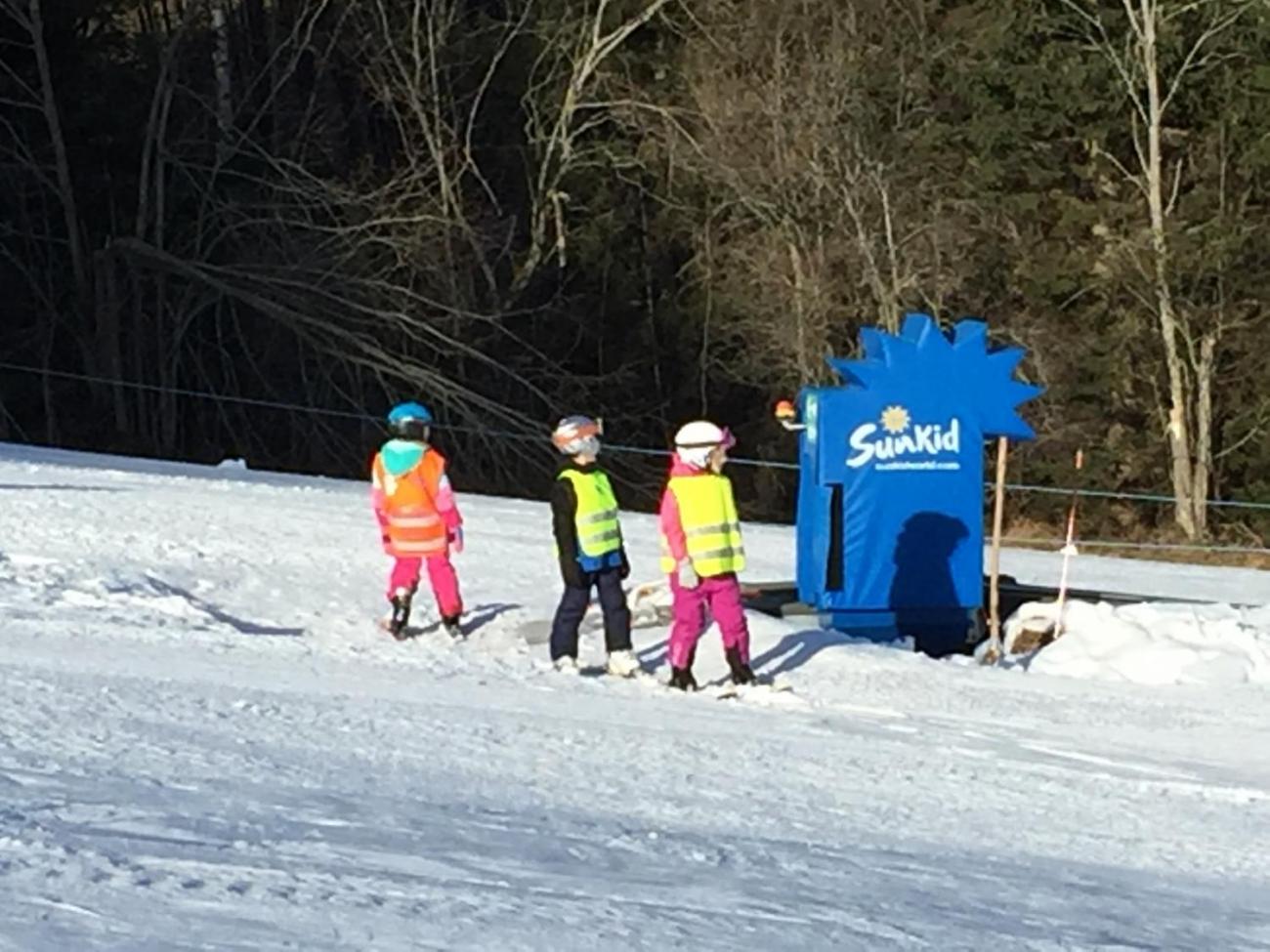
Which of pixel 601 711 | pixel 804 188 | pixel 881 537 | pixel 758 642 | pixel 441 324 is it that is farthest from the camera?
pixel 804 188

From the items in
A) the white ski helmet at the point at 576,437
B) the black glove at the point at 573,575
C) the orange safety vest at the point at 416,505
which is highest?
the white ski helmet at the point at 576,437

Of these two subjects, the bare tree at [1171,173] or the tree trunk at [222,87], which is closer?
the bare tree at [1171,173]

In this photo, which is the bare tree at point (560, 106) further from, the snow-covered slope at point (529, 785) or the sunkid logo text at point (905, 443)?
the snow-covered slope at point (529, 785)

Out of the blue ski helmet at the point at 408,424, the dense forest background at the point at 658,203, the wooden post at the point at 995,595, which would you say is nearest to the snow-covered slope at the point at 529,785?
the blue ski helmet at the point at 408,424

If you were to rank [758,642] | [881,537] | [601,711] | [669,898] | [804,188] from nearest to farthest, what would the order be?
1. [669,898]
2. [601,711]
3. [758,642]
4. [881,537]
5. [804,188]

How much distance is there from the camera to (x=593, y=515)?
12.4 metres

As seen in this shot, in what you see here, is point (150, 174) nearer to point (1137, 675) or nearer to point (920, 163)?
point (920, 163)

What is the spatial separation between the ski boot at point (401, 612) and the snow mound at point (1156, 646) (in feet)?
14.1

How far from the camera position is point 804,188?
127 ft

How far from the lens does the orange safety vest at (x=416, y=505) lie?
13188 mm

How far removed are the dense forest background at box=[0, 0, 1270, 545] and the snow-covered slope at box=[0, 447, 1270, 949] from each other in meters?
21.7

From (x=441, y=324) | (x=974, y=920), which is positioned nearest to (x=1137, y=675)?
(x=974, y=920)

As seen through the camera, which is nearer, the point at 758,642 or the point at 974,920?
the point at 974,920

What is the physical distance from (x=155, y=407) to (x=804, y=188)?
40.9ft
